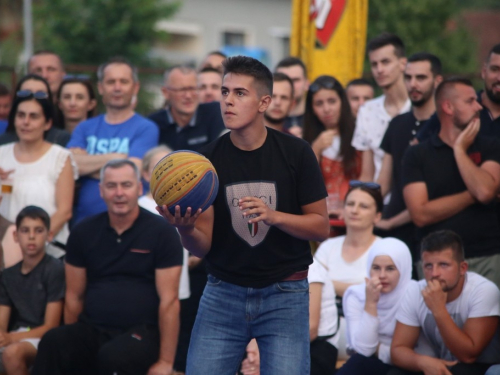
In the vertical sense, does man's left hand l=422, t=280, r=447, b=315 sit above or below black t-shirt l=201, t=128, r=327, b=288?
below

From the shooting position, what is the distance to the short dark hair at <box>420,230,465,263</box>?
19.8 feet

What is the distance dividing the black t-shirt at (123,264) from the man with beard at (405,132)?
1.94 m

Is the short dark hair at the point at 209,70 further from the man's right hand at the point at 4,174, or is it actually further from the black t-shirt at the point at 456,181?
the black t-shirt at the point at 456,181

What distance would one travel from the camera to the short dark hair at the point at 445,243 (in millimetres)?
6047

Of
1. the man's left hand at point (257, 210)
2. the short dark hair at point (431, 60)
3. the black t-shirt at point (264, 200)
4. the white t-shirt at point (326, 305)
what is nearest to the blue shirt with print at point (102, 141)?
the white t-shirt at point (326, 305)

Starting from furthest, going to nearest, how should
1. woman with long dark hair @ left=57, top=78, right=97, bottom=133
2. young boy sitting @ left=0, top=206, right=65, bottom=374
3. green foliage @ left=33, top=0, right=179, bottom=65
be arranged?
green foliage @ left=33, top=0, right=179, bottom=65, woman with long dark hair @ left=57, top=78, right=97, bottom=133, young boy sitting @ left=0, top=206, right=65, bottom=374

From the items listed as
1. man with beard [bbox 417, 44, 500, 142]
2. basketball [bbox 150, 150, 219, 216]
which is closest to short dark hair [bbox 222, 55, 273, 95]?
basketball [bbox 150, 150, 219, 216]

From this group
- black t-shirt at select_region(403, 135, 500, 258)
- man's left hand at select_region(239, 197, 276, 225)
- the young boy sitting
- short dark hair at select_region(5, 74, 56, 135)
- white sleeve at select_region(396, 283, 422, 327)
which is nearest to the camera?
man's left hand at select_region(239, 197, 276, 225)

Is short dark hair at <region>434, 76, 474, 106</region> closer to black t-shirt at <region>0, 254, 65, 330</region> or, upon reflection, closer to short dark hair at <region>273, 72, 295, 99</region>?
short dark hair at <region>273, 72, 295, 99</region>

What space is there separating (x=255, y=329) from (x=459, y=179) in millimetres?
2679

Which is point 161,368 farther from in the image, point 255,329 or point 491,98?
point 491,98

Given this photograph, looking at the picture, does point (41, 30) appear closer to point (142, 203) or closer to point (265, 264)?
point (142, 203)

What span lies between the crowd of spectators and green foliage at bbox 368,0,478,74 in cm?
1675

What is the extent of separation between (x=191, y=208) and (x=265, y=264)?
589mm
